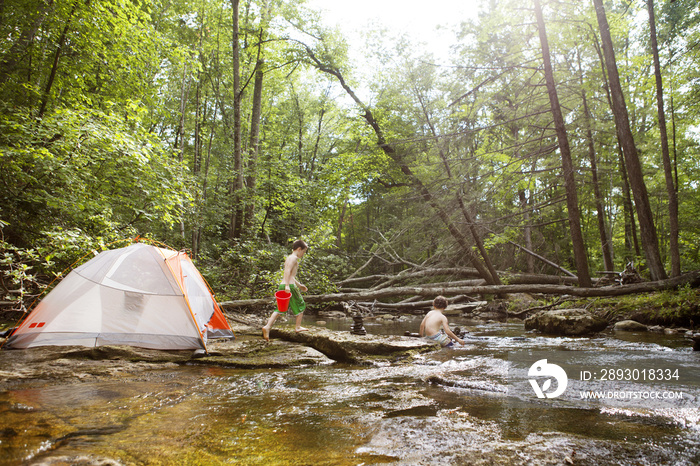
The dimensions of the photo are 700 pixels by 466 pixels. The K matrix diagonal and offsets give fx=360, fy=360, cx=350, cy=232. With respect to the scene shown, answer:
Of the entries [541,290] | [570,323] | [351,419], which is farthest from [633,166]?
[351,419]

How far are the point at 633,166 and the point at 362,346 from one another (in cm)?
898

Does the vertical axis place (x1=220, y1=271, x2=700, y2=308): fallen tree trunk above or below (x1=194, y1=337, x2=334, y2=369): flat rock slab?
above

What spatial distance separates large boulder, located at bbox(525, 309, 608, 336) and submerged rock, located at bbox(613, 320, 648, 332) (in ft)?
0.85

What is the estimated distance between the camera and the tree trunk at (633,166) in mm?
9656

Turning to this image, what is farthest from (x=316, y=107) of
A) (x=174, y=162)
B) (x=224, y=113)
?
(x=174, y=162)

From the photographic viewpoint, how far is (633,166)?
A: 379 inches

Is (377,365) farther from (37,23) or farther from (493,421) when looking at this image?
(37,23)

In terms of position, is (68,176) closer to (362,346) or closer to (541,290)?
(362,346)

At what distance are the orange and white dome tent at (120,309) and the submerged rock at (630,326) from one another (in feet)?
30.4

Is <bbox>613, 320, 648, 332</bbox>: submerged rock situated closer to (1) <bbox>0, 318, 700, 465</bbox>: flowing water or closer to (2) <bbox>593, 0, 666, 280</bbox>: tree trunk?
(2) <bbox>593, 0, 666, 280</bbox>: tree trunk

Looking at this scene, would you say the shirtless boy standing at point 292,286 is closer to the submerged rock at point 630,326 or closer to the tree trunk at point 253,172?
the submerged rock at point 630,326

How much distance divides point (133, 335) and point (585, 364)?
270 inches

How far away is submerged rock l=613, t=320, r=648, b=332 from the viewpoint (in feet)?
27.3

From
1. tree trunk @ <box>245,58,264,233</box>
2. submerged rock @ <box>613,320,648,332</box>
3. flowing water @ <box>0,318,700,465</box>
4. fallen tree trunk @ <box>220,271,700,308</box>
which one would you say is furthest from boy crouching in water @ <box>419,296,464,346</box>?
tree trunk @ <box>245,58,264,233</box>
